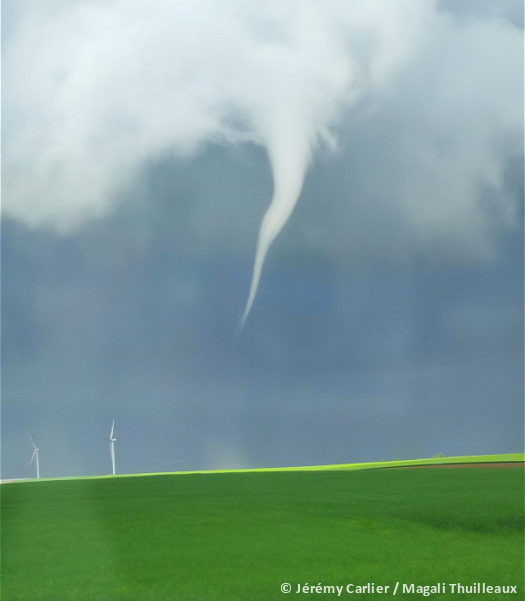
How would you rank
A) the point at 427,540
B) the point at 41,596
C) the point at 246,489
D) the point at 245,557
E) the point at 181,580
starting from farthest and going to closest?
the point at 246,489
the point at 427,540
the point at 245,557
the point at 181,580
the point at 41,596

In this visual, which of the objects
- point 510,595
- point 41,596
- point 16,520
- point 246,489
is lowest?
point 510,595

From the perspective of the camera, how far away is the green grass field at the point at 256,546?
51.0ft

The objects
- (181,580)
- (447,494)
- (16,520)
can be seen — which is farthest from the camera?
(447,494)

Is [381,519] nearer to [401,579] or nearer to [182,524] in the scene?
[182,524]

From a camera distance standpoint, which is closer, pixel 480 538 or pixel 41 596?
pixel 41 596

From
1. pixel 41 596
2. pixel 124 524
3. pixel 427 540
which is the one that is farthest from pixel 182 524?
pixel 41 596

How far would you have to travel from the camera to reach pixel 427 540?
20391 millimetres

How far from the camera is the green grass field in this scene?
15.5m

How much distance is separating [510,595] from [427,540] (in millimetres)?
6592

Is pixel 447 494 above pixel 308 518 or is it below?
above

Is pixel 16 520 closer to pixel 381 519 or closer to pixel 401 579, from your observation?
pixel 381 519

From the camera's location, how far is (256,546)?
20.4m

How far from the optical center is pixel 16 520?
30.3m

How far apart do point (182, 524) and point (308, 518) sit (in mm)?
4547
